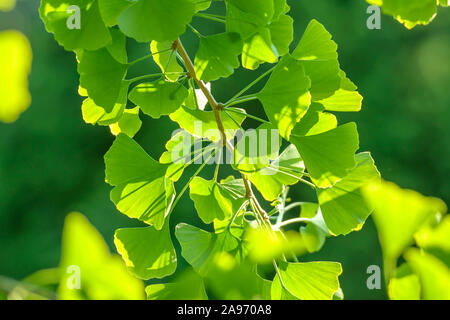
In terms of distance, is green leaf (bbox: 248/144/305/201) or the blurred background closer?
green leaf (bbox: 248/144/305/201)

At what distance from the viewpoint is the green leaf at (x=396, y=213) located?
14cm

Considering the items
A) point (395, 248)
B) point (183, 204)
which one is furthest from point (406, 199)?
point (183, 204)

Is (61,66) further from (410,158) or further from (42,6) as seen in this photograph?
(42,6)

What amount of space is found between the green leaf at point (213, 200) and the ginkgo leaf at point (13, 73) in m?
0.17

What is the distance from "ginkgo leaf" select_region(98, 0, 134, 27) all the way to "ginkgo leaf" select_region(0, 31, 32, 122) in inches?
4.0

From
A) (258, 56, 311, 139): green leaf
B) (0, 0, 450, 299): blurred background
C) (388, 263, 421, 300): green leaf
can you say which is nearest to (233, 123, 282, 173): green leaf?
(258, 56, 311, 139): green leaf

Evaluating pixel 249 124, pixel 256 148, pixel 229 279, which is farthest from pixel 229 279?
pixel 249 124

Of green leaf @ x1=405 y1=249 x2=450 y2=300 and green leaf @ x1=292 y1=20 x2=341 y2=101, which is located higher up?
green leaf @ x1=292 y1=20 x2=341 y2=101

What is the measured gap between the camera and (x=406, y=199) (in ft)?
0.44

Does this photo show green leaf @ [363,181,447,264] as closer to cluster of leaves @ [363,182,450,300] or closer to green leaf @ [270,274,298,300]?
cluster of leaves @ [363,182,450,300]

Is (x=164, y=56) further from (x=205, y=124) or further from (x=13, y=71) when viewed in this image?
(x=13, y=71)

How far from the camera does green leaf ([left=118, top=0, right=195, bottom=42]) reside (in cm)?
22

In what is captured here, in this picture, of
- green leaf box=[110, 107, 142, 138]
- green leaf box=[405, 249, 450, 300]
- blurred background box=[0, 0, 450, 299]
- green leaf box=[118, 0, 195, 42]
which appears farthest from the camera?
blurred background box=[0, 0, 450, 299]
